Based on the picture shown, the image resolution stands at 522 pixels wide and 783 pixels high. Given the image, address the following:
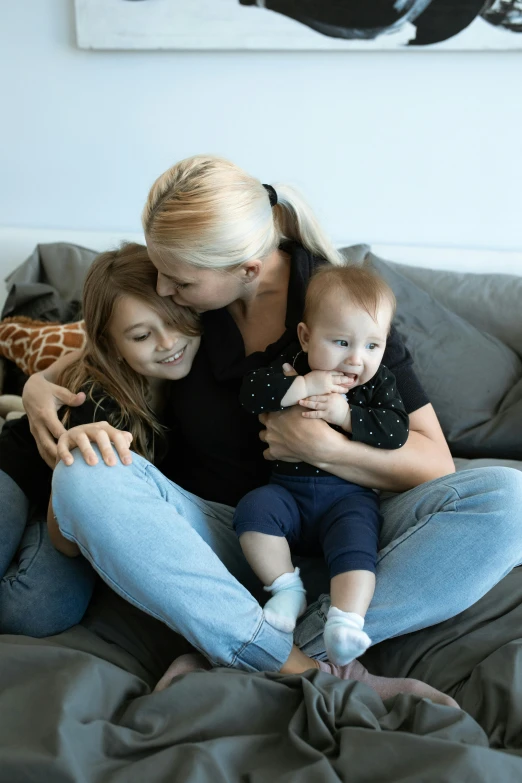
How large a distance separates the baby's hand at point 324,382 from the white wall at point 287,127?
106 cm

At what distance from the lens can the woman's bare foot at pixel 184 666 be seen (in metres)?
1.19

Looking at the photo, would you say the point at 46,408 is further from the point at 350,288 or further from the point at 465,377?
the point at 465,377

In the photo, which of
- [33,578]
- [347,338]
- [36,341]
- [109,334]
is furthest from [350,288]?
[36,341]

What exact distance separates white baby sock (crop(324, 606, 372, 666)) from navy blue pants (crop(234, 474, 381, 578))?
83 mm

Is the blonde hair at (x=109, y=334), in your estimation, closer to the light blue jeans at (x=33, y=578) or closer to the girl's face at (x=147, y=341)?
the girl's face at (x=147, y=341)

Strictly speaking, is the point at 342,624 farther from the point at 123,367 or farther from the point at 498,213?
the point at 498,213

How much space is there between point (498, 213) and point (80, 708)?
5.79 ft

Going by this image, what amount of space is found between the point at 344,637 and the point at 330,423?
0.41 m

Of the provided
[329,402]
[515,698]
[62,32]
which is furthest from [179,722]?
[62,32]

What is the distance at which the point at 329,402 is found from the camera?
4.38ft

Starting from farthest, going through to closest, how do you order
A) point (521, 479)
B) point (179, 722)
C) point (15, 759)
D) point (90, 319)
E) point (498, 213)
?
point (498, 213) → point (90, 319) → point (521, 479) → point (179, 722) → point (15, 759)

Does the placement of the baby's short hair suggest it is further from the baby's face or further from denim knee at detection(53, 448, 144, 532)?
denim knee at detection(53, 448, 144, 532)

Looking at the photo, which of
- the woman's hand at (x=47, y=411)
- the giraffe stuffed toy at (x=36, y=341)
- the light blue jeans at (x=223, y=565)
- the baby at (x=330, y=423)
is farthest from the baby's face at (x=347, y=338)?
the giraffe stuffed toy at (x=36, y=341)

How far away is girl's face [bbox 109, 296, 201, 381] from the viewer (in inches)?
55.8
